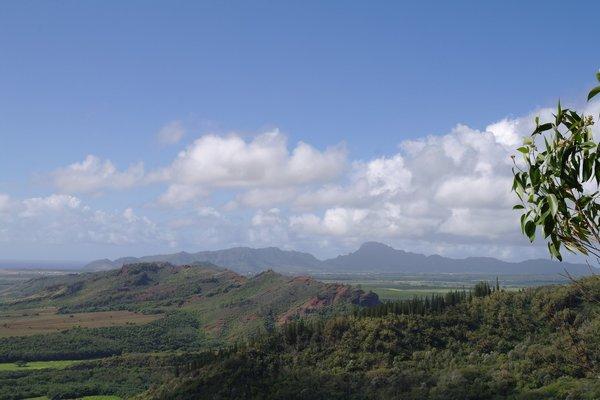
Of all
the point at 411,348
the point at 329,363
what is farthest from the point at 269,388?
the point at 411,348

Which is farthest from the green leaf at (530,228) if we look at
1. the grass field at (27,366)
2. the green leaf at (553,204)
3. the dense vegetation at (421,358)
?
the grass field at (27,366)

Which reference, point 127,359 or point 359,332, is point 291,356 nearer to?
point 359,332

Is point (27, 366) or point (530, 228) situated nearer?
point (530, 228)

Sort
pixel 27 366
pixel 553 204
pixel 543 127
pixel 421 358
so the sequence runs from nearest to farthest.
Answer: pixel 553 204 < pixel 543 127 < pixel 421 358 < pixel 27 366

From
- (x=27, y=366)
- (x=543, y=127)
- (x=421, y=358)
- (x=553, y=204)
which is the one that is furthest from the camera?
(x=27, y=366)

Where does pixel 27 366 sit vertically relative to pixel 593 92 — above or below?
below

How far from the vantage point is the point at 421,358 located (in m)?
113

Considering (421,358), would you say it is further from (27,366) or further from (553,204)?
(27,366)

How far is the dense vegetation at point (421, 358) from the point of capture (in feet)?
281

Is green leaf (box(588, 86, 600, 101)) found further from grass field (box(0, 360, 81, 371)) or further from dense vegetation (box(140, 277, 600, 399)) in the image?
grass field (box(0, 360, 81, 371))

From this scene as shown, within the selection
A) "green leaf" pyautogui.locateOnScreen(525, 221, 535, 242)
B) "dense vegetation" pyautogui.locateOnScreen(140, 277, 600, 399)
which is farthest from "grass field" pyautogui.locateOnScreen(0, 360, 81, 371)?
"green leaf" pyautogui.locateOnScreen(525, 221, 535, 242)

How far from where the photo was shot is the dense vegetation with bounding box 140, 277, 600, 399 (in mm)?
85625

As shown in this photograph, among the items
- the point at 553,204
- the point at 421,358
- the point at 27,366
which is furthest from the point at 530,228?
the point at 27,366

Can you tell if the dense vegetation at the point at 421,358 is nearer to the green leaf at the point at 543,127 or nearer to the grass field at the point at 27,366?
the green leaf at the point at 543,127
